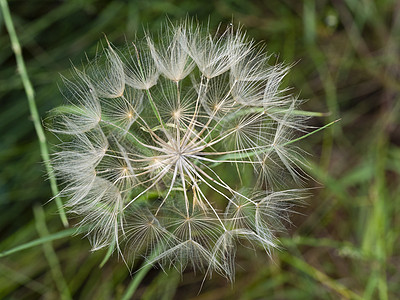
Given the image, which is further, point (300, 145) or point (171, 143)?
point (300, 145)

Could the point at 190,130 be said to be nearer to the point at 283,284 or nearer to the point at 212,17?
the point at 212,17

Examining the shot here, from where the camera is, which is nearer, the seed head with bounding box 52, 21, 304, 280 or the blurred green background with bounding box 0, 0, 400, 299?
the seed head with bounding box 52, 21, 304, 280

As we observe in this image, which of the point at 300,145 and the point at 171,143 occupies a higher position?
the point at 171,143

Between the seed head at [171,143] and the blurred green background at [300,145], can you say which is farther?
the blurred green background at [300,145]

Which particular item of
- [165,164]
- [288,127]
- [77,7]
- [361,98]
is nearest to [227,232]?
[165,164]
